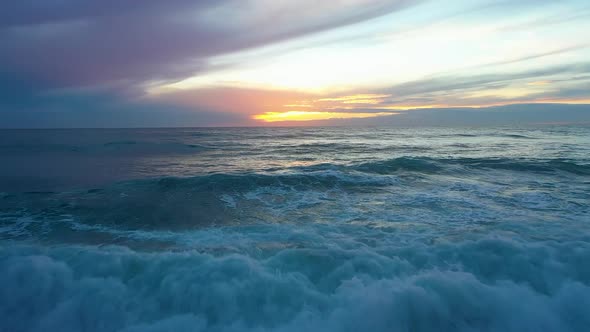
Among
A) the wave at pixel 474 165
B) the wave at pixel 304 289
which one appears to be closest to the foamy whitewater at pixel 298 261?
the wave at pixel 304 289

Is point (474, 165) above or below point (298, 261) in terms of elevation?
below

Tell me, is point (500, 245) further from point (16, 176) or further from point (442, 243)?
point (16, 176)

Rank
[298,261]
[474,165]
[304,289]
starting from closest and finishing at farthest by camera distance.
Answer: [304,289] < [298,261] < [474,165]

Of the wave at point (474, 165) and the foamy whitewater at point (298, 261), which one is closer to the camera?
the foamy whitewater at point (298, 261)

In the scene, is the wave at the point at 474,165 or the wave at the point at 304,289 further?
the wave at the point at 474,165

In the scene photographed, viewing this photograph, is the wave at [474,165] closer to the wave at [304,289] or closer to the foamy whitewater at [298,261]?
the foamy whitewater at [298,261]

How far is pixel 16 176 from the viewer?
15.5 metres

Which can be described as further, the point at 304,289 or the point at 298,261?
the point at 298,261

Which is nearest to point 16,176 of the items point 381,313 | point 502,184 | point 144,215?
point 144,215

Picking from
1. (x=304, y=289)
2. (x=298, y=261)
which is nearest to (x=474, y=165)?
(x=298, y=261)

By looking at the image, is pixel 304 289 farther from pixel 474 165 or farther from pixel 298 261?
pixel 474 165

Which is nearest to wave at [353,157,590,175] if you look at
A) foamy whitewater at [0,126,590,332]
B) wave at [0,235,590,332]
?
foamy whitewater at [0,126,590,332]

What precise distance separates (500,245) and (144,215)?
30.2ft

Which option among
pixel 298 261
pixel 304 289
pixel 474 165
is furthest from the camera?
pixel 474 165
